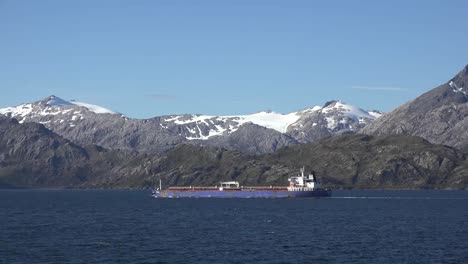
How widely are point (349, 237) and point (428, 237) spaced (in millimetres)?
14955

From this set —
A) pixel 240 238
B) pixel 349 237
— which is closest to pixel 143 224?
pixel 240 238

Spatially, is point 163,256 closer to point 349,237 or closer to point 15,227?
point 349,237

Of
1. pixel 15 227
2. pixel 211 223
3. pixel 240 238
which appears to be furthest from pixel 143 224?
pixel 240 238

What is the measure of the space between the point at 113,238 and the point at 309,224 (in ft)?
175

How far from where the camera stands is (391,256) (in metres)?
121

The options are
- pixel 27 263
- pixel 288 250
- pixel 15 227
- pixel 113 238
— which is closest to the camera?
pixel 27 263

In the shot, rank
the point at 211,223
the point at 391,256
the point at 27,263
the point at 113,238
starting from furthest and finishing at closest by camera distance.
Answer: the point at 211,223
the point at 113,238
the point at 391,256
the point at 27,263

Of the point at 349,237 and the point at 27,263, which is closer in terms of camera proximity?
the point at 27,263

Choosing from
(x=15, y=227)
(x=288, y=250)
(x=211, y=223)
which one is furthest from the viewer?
(x=211, y=223)

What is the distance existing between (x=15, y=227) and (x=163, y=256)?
222ft

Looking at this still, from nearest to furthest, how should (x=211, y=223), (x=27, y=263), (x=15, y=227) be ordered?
1. (x=27, y=263)
2. (x=15, y=227)
3. (x=211, y=223)

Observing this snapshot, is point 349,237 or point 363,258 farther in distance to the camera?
point 349,237

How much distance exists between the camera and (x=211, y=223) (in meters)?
190

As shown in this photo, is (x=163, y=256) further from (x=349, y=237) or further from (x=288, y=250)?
(x=349, y=237)
